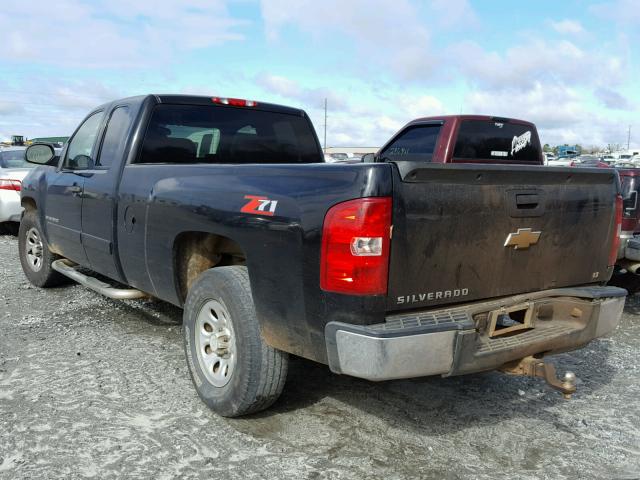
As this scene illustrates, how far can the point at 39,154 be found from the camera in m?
5.57

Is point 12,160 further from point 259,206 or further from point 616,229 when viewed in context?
point 616,229

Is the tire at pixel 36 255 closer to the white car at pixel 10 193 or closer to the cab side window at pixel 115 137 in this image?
the cab side window at pixel 115 137

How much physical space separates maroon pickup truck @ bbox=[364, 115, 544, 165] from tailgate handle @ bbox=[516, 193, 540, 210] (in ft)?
12.9

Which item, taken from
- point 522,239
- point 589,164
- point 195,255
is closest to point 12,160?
point 195,255

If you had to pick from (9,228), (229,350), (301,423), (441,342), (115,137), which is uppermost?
(115,137)

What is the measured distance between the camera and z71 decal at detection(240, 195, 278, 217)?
2.96 m

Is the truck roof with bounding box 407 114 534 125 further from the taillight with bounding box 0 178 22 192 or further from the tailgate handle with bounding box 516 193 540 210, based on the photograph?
the taillight with bounding box 0 178 22 192

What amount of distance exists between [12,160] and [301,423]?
10.1 m

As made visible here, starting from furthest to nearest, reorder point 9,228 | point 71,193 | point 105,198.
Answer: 1. point 9,228
2. point 71,193
3. point 105,198

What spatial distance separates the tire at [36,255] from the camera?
20.2 ft

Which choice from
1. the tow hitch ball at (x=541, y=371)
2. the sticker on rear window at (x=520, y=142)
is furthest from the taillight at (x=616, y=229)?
the sticker on rear window at (x=520, y=142)

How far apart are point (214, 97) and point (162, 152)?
26.9 inches

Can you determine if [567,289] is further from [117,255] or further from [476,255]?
[117,255]

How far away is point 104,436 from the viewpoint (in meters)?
3.21
